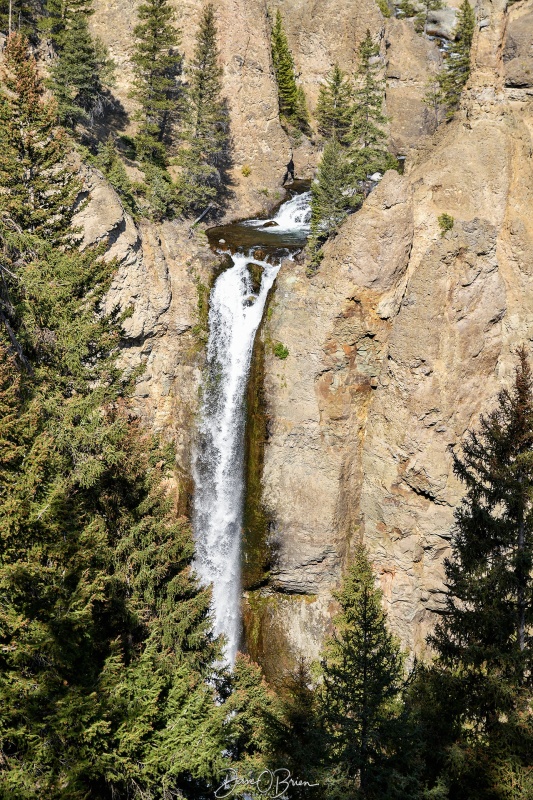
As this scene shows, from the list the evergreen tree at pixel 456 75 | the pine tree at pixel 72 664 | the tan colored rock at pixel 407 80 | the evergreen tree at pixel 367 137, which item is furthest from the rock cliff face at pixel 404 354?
the tan colored rock at pixel 407 80

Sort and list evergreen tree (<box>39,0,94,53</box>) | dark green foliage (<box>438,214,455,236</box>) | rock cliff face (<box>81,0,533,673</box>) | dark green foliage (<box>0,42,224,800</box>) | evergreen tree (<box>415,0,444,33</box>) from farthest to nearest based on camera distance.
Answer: evergreen tree (<box>415,0,444,33</box>) < evergreen tree (<box>39,0,94,53</box>) < dark green foliage (<box>438,214,455,236</box>) < rock cliff face (<box>81,0,533,673</box>) < dark green foliage (<box>0,42,224,800</box>)

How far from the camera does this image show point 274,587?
101 feet

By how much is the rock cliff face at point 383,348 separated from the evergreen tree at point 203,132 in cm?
714

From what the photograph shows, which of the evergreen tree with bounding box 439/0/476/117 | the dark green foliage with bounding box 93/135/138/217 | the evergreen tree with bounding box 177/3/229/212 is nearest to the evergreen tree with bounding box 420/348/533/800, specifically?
the dark green foliage with bounding box 93/135/138/217

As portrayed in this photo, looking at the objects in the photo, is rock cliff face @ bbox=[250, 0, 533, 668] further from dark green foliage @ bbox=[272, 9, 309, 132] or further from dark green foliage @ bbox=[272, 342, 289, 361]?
dark green foliage @ bbox=[272, 9, 309, 132]

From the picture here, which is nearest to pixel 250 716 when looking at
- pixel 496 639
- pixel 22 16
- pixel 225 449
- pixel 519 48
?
pixel 496 639

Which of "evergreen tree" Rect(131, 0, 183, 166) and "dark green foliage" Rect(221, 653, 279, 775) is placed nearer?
"dark green foliage" Rect(221, 653, 279, 775)

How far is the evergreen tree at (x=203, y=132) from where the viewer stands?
3841 centimetres

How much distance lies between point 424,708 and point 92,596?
31.0 feet

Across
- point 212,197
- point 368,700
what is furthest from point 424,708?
point 212,197

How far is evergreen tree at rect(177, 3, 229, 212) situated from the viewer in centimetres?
3841

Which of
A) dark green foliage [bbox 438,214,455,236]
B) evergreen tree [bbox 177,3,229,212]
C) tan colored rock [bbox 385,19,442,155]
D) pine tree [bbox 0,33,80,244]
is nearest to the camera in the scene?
pine tree [bbox 0,33,80,244]

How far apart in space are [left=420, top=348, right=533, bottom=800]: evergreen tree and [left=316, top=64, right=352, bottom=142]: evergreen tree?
31990mm

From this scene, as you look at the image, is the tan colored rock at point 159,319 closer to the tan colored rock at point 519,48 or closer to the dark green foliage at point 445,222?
the dark green foliage at point 445,222
